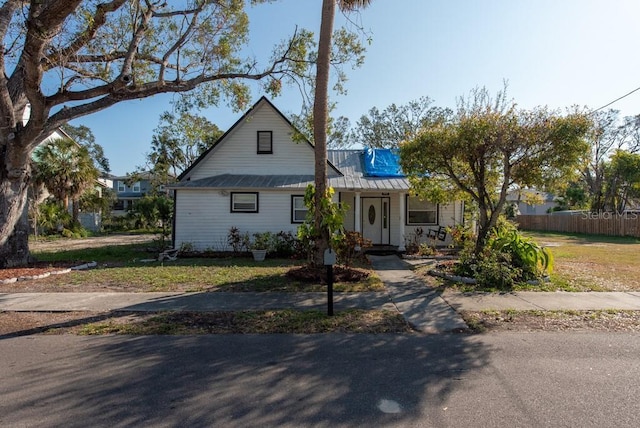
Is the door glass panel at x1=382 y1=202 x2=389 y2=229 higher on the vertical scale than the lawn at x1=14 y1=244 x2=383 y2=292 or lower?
higher

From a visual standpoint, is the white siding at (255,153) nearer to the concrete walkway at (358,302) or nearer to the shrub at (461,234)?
the shrub at (461,234)

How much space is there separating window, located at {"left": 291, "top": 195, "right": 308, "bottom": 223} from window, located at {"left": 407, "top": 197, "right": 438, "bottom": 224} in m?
4.67

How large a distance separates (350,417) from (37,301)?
7107 millimetres

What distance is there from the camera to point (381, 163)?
18562 mm

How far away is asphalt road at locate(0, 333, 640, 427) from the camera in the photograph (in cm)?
345

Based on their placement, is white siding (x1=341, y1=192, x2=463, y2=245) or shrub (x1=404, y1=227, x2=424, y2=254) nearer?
shrub (x1=404, y1=227, x2=424, y2=254)

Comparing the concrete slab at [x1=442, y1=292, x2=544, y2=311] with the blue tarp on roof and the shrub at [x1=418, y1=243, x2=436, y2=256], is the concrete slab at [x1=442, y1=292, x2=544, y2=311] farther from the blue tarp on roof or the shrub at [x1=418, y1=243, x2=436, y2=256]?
the blue tarp on roof

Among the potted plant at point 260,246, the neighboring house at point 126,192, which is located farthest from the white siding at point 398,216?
the neighboring house at point 126,192

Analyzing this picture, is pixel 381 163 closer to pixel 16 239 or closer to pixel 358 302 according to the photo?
pixel 358 302

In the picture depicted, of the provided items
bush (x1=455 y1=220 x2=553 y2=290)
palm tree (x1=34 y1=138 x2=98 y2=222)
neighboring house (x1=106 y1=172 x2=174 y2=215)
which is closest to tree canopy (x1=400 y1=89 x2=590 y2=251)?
bush (x1=455 y1=220 x2=553 y2=290)

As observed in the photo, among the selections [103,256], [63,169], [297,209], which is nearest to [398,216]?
[297,209]

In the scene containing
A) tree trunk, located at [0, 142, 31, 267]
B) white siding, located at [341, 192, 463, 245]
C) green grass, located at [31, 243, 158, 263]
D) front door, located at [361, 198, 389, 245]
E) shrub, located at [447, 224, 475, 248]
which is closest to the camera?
tree trunk, located at [0, 142, 31, 267]

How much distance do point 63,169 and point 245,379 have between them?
25.5 metres

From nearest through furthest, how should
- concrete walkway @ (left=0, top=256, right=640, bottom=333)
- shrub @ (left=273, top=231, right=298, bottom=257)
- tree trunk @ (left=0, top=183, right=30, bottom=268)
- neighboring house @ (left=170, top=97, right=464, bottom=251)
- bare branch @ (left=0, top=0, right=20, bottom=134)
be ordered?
concrete walkway @ (left=0, top=256, right=640, bottom=333) → bare branch @ (left=0, top=0, right=20, bottom=134) → tree trunk @ (left=0, top=183, right=30, bottom=268) → shrub @ (left=273, top=231, right=298, bottom=257) → neighboring house @ (left=170, top=97, right=464, bottom=251)
